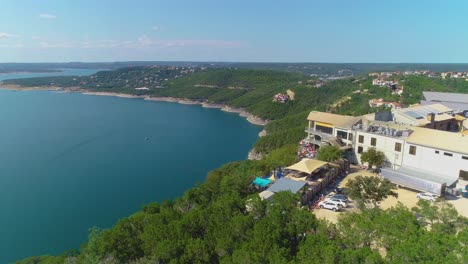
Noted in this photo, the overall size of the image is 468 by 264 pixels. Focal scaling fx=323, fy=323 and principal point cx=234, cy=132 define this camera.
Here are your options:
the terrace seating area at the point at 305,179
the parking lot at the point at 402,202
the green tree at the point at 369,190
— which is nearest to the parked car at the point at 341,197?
the parking lot at the point at 402,202

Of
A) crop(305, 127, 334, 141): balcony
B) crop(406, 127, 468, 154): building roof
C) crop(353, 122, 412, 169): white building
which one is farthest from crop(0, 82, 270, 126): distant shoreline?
crop(406, 127, 468, 154): building roof

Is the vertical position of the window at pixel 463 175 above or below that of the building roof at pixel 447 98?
below

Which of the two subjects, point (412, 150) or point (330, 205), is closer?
point (330, 205)

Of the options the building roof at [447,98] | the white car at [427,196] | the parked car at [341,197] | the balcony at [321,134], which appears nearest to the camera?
the parked car at [341,197]

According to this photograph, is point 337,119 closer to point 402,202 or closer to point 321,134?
point 321,134

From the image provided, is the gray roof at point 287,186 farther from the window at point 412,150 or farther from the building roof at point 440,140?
the building roof at point 440,140

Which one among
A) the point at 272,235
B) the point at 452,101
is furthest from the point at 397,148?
the point at 452,101

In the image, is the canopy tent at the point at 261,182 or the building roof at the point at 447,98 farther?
the building roof at the point at 447,98

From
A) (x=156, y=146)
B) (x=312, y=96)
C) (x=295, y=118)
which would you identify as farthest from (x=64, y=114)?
(x=312, y=96)
